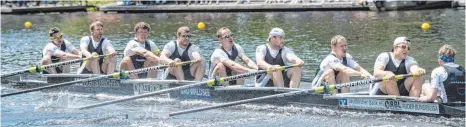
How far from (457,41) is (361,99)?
561 inches

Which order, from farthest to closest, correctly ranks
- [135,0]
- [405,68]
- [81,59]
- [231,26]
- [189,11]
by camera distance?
[135,0] < [189,11] < [231,26] < [81,59] < [405,68]

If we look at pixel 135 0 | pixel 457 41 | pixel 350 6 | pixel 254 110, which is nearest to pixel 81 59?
pixel 254 110

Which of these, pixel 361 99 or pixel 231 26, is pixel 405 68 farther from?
pixel 231 26

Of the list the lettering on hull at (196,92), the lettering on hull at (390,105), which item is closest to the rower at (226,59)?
the lettering on hull at (196,92)

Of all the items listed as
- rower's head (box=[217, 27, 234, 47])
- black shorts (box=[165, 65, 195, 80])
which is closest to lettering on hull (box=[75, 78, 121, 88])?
black shorts (box=[165, 65, 195, 80])

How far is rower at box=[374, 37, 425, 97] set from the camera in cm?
1401

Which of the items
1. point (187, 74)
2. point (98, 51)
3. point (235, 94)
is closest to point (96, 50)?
point (98, 51)

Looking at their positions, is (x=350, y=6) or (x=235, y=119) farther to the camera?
(x=350, y=6)

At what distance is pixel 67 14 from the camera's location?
52000mm

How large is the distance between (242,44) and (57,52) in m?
11.8

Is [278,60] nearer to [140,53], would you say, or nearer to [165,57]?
[165,57]

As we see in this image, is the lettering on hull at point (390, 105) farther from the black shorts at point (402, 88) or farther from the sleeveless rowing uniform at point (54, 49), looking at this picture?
the sleeveless rowing uniform at point (54, 49)

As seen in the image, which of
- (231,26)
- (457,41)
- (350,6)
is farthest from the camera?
(350,6)

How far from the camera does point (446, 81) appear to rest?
1347 cm
